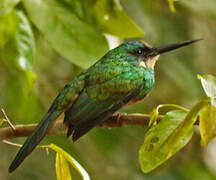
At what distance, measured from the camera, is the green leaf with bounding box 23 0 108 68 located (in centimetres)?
206

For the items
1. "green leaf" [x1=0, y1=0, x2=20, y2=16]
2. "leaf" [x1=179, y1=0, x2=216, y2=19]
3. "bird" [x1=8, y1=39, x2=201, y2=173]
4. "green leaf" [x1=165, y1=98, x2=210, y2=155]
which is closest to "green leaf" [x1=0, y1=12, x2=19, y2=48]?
"green leaf" [x1=0, y1=0, x2=20, y2=16]

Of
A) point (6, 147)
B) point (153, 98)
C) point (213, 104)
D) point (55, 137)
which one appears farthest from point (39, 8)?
point (153, 98)

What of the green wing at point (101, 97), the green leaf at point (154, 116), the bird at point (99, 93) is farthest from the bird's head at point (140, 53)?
the green leaf at point (154, 116)

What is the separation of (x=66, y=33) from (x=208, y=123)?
3.31ft

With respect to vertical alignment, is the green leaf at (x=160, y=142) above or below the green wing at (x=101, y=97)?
above

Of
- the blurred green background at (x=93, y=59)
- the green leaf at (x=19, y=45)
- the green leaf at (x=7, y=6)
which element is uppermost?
the green leaf at (x=7, y=6)

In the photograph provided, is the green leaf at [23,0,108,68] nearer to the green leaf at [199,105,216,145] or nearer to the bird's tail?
the bird's tail

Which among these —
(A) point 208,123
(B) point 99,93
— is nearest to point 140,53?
(B) point 99,93

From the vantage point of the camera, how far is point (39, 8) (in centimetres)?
207

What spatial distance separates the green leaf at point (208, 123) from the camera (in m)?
1.26

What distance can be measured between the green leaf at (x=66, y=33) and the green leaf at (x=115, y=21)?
5 cm

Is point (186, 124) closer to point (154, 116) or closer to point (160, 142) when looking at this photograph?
point (160, 142)

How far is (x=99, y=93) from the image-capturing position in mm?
2211

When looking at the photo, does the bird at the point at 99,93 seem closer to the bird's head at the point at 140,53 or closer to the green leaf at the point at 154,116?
the bird's head at the point at 140,53
